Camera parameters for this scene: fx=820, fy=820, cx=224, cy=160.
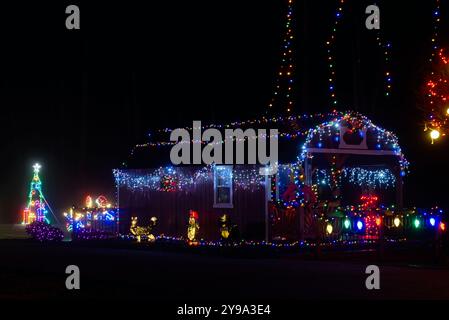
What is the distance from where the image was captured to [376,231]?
965 inches

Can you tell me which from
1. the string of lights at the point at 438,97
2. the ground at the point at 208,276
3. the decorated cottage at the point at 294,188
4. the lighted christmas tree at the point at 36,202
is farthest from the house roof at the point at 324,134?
the lighted christmas tree at the point at 36,202

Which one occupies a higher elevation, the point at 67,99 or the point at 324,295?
the point at 67,99

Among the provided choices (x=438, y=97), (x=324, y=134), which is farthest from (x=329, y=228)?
(x=438, y=97)

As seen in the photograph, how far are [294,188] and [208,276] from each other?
7.48 m

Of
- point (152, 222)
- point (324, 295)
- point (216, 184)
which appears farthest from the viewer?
point (152, 222)

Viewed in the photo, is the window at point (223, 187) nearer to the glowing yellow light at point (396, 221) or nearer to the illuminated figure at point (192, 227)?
the illuminated figure at point (192, 227)

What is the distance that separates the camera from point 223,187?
2683 cm

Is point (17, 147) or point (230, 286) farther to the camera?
point (17, 147)

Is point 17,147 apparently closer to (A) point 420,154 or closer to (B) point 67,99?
(B) point 67,99

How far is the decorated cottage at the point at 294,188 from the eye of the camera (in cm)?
2453

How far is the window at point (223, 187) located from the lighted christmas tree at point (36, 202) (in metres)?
15.7
